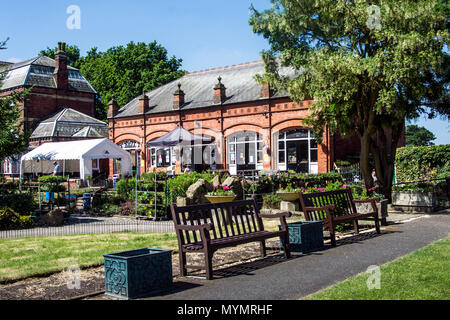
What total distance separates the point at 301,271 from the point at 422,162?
1814 centimetres

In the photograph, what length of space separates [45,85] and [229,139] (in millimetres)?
19849

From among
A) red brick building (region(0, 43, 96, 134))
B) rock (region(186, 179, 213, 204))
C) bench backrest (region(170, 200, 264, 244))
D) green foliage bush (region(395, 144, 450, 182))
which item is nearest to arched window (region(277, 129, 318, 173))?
green foliage bush (region(395, 144, 450, 182))

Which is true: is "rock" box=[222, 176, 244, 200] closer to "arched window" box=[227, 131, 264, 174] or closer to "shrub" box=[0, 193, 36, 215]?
"shrub" box=[0, 193, 36, 215]

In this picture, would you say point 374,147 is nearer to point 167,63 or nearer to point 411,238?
point 411,238

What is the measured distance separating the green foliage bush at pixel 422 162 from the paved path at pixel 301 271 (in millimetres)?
13069

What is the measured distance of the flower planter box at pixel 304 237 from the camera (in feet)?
27.5

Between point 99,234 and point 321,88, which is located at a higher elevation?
point 321,88

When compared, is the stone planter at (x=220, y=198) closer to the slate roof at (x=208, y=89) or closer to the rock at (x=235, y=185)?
the rock at (x=235, y=185)

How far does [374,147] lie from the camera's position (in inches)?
677

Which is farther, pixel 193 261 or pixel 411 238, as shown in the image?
pixel 411 238

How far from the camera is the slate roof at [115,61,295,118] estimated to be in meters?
30.8
